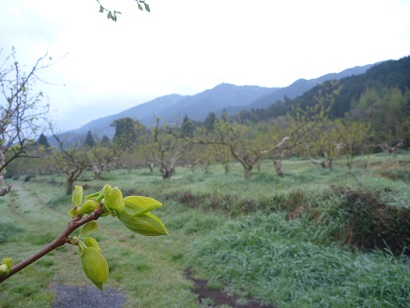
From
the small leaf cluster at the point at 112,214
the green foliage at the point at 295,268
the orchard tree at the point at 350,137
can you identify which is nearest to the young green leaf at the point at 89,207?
the small leaf cluster at the point at 112,214

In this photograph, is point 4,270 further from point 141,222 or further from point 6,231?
point 6,231

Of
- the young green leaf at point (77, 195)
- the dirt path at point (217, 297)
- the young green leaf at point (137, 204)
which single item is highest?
the young green leaf at point (77, 195)

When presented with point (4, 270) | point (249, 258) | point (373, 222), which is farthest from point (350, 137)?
point (4, 270)

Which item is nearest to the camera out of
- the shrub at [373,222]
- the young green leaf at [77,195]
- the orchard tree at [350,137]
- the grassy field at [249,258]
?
the young green leaf at [77,195]

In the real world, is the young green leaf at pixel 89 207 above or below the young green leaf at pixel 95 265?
above

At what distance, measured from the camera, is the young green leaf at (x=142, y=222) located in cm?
50

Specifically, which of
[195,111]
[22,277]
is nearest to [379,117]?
[22,277]

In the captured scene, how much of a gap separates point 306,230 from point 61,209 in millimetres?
11655

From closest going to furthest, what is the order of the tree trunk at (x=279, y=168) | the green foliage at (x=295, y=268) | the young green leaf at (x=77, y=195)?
the young green leaf at (x=77, y=195)
the green foliage at (x=295, y=268)
the tree trunk at (x=279, y=168)

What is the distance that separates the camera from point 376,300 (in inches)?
145

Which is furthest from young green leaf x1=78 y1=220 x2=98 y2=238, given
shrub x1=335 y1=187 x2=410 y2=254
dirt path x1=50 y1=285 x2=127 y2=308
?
shrub x1=335 y1=187 x2=410 y2=254

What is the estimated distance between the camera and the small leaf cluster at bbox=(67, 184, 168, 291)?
0.49 meters

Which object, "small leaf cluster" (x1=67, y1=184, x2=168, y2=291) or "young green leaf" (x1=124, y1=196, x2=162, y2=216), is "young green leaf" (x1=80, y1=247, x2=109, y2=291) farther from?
"young green leaf" (x1=124, y1=196, x2=162, y2=216)

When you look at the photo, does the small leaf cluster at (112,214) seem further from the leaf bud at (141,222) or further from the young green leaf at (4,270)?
the young green leaf at (4,270)
